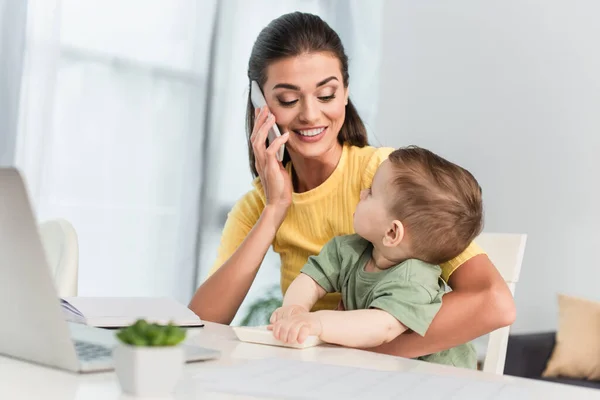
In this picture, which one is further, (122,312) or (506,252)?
(506,252)

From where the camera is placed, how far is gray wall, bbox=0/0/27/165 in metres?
3.06

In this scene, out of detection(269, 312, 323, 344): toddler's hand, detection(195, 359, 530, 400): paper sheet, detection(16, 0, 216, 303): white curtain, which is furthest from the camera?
detection(16, 0, 216, 303): white curtain

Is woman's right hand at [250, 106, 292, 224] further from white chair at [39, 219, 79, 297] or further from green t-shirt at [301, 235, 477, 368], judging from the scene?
white chair at [39, 219, 79, 297]

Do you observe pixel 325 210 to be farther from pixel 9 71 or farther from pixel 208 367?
pixel 9 71

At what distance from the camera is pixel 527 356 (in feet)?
12.8

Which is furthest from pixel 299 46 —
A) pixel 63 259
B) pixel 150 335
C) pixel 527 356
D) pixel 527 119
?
pixel 527 119

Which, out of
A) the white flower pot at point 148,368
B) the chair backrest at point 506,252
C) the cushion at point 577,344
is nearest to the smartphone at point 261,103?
the chair backrest at point 506,252

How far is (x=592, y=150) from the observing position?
427cm

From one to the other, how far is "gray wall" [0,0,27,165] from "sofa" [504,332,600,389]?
2.48 m

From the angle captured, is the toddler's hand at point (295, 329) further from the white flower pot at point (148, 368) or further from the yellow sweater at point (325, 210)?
the yellow sweater at point (325, 210)

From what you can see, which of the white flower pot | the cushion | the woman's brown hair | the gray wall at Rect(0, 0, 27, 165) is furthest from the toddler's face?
the cushion

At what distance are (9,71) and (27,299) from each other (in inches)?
100

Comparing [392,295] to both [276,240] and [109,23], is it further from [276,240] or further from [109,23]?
[109,23]

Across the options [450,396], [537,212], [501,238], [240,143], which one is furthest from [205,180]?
[450,396]
